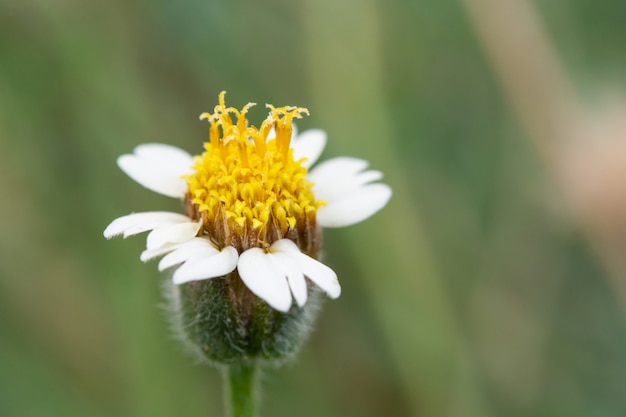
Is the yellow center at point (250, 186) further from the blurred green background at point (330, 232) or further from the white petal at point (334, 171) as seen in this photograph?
the blurred green background at point (330, 232)

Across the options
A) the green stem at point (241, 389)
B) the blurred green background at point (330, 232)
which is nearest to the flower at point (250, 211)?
the green stem at point (241, 389)

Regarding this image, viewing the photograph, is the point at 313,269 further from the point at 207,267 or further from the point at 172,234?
the point at 172,234

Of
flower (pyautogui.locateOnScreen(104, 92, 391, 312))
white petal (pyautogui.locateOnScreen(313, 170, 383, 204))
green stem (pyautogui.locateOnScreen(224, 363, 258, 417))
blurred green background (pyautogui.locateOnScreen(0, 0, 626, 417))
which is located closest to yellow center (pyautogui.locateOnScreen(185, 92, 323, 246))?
flower (pyautogui.locateOnScreen(104, 92, 391, 312))

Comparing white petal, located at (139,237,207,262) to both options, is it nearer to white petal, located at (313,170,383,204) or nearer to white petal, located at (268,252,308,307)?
white petal, located at (268,252,308,307)

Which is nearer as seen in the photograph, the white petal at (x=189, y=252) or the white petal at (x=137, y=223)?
the white petal at (x=189, y=252)

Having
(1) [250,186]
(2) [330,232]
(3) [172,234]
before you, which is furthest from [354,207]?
(2) [330,232]

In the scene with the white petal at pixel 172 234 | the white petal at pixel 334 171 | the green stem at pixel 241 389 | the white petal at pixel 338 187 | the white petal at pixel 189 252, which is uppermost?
the white petal at pixel 334 171

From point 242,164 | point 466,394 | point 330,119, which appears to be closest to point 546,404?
point 466,394

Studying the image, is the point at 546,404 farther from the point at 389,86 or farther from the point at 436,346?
the point at 389,86
